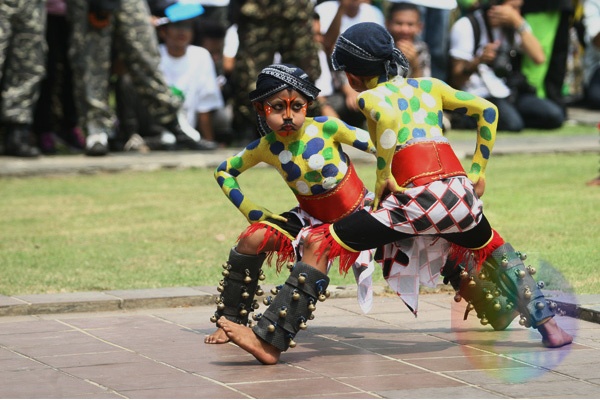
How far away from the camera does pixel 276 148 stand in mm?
6254

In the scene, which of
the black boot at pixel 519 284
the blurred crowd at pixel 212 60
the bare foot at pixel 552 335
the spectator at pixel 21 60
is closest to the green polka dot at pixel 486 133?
the black boot at pixel 519 284

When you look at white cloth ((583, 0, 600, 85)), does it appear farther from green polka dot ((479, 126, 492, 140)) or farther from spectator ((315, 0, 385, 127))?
green polka dot ((479, 126, 492, 140))

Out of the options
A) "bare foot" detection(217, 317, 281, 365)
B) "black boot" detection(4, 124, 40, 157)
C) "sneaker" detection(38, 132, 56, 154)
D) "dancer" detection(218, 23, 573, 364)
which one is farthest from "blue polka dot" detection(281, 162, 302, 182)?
"sneaker" detection(38, 132, 56, 154)

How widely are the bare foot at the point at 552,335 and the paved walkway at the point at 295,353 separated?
0.05 metres

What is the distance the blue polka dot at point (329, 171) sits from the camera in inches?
243

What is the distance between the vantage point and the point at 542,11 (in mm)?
16688

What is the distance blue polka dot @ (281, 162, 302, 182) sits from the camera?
6180 mm

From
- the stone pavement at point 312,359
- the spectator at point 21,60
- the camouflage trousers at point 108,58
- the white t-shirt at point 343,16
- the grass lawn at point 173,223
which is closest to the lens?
the stone pavement at point 312,359

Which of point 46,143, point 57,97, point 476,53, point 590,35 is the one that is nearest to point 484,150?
point 46,143

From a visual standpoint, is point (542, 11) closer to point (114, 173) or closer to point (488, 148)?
point (114, 173)

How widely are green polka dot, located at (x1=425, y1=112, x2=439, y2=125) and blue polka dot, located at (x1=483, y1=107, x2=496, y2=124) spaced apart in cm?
23

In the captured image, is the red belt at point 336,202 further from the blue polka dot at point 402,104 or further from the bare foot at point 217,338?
the bare foot at point 217,338

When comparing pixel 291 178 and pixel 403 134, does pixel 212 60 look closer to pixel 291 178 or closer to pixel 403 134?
pixel 291 178

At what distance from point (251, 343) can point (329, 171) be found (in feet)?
2.96
